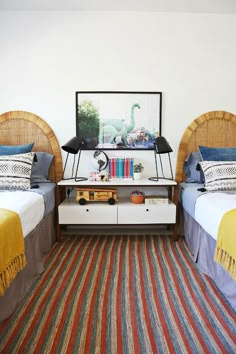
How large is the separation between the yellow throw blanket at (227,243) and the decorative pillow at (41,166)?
1928 millimetres

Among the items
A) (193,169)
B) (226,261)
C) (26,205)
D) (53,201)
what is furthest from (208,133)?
(26,205)

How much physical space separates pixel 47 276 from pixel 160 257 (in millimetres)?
1013

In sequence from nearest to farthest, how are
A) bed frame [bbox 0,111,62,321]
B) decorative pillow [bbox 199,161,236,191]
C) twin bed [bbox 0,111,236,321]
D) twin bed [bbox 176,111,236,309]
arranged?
1. twin bed [bbox 176,111,236,309]
2. twin bed [bbox 0,111,236,321]
3. bed frame [bbox 0,111,62,321]
4. decorative pillow [bbox 199,161,236,191]

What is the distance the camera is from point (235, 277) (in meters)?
1.57

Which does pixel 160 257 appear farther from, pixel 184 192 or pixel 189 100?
pixel 189 100

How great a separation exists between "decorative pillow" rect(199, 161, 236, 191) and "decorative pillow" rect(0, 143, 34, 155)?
1.87 meters

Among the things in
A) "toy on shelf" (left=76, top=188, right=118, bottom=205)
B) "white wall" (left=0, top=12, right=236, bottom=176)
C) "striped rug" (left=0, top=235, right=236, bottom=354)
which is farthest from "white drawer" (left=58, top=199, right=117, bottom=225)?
"white wall" (left=0, top=12, right=236, bottom=176)

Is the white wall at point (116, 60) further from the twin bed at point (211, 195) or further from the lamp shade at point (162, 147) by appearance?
the lamp shade at point (162, 147)

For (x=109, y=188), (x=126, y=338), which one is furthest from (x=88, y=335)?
(x=109, y=188)

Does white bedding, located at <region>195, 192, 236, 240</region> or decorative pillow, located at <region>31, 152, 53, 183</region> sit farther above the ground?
decorative pillow, located at <region>31, 152, 53, 183</region>

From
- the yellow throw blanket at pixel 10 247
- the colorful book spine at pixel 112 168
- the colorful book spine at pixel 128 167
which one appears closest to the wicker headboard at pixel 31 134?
the colorful book spine at pixel 112 168

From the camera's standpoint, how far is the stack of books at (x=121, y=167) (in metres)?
3.00

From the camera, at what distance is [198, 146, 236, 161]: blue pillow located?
9.07ft

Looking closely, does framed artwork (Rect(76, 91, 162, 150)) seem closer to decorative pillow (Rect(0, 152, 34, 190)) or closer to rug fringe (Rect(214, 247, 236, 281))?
decorative pillow (Rect(0, 152, 34, 190))
